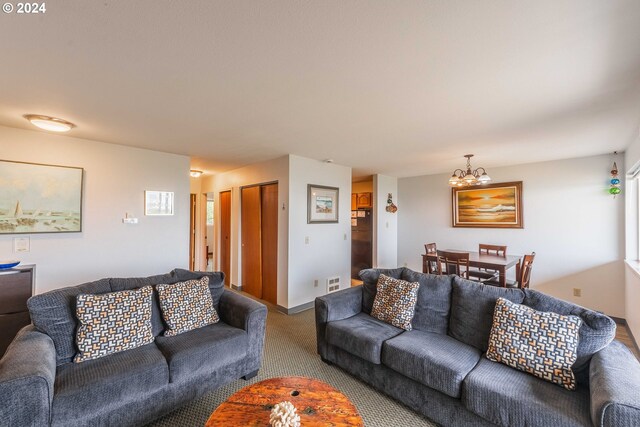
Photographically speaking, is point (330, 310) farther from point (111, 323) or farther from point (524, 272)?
point (524, 272)

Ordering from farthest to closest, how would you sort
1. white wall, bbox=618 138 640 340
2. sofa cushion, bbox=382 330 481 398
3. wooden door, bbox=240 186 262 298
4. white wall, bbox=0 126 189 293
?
wooden door, bbox=240 186 262 298
white wall, bbox=618 138 640 340
white wall, bbox=0 126 189 293
sofa cushion, bbox=382 330 481 398

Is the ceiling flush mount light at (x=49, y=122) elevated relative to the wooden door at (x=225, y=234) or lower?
elevated

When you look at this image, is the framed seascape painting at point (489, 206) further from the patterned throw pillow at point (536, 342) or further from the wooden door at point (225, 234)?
the wooden door at point (225, 234)

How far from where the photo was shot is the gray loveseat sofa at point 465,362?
1440 mm

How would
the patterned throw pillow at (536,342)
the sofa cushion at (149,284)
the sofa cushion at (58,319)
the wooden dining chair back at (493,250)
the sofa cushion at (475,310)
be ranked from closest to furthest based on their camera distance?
the patterned throw pillow at (536,342) → the sofa cushion at (58,319) → the sofa cushion at (475,310) → the sofa cushion at (149,284) → the wooden dining chair back at (493,250)

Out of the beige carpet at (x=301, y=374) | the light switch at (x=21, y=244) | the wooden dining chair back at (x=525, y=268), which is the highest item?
the light switch at (x=21, y=244)

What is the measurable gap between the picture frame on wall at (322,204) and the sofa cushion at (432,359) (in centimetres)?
249

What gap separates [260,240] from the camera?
4.77 meters

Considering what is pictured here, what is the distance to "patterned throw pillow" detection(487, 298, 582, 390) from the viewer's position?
1.67m

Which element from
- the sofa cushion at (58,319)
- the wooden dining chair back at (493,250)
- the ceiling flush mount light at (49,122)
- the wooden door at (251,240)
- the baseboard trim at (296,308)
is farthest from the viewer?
the wooden door at (251,240)

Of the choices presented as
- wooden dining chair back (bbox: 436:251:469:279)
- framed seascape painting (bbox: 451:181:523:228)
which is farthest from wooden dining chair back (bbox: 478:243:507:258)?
wooden dining chair back (bbox: 436:251:469:279)

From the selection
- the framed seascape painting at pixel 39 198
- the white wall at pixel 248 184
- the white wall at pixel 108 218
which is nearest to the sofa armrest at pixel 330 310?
the white wall at pixel 248 184

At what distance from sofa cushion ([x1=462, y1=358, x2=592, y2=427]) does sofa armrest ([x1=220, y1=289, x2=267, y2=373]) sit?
5.12 ft

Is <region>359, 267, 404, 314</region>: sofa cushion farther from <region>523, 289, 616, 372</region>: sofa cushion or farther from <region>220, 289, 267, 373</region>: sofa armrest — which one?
<region>523, 289, 616, 372</region>: sofa cushion
